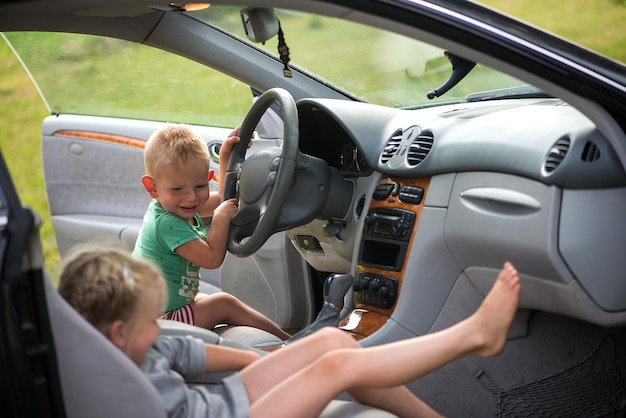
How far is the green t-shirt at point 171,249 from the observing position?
9.59 feet

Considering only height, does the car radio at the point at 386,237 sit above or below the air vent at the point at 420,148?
below

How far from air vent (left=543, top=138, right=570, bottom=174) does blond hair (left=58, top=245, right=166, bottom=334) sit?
0.99m

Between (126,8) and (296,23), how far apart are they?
1.38m

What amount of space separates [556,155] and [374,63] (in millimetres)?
1628

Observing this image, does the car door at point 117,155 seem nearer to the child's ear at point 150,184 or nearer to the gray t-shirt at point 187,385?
the child's ear at point 150,184

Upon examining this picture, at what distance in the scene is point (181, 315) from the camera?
2.94 metres

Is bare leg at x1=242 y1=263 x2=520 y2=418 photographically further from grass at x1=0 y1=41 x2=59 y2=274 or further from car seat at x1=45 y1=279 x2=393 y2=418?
grass at x1=0 y1=41 x2=59 y2=274

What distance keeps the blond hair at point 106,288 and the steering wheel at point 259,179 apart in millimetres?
849

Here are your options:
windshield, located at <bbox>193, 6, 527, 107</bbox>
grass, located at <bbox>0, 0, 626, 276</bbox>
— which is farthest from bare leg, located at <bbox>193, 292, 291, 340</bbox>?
grass, located at <bbox>0, 0, 626, 276</bbox>

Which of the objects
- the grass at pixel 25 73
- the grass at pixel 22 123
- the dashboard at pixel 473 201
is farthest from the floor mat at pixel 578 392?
the grass at pixel 25 73

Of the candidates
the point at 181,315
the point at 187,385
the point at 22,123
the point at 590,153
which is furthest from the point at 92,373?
the point at 22,123

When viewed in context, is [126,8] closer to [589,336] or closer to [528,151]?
[528,151]

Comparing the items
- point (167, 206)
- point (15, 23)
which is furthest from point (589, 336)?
point (15, 23)

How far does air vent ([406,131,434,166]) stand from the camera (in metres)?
2.76
